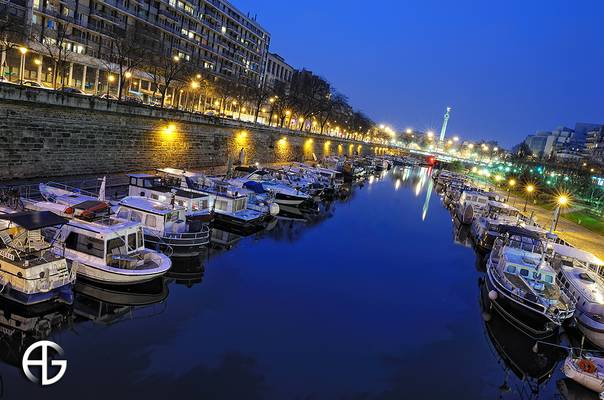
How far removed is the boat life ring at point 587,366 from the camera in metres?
15.7

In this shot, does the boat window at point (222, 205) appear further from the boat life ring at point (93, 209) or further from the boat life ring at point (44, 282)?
the boat life ring at point (44, 282)

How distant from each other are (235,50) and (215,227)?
84.3m

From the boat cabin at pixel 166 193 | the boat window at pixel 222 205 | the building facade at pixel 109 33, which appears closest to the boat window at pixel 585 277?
the boat window at pixel 222 205

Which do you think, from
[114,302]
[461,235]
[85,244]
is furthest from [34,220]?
[461,235]

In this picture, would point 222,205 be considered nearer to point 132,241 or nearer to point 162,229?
point 162,229

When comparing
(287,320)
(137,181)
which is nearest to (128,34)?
(137,181)

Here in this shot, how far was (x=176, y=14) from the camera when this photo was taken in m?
82.2

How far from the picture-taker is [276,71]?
13112 centimetres

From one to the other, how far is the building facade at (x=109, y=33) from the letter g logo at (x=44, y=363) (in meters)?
40.0

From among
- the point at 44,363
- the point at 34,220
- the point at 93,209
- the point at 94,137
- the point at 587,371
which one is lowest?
the point at 44,363

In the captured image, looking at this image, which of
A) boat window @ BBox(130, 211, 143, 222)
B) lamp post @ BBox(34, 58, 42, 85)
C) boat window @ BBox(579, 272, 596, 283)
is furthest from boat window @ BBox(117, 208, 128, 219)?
lamp post @ BBox(34, 58, 42, 85)

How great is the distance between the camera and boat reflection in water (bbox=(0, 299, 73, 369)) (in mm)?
13492

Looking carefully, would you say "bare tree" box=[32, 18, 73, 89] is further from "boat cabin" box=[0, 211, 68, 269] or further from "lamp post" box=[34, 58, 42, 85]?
"boat cabin" box=[0, 211, 68, 269]

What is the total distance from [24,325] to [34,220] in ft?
12.2
